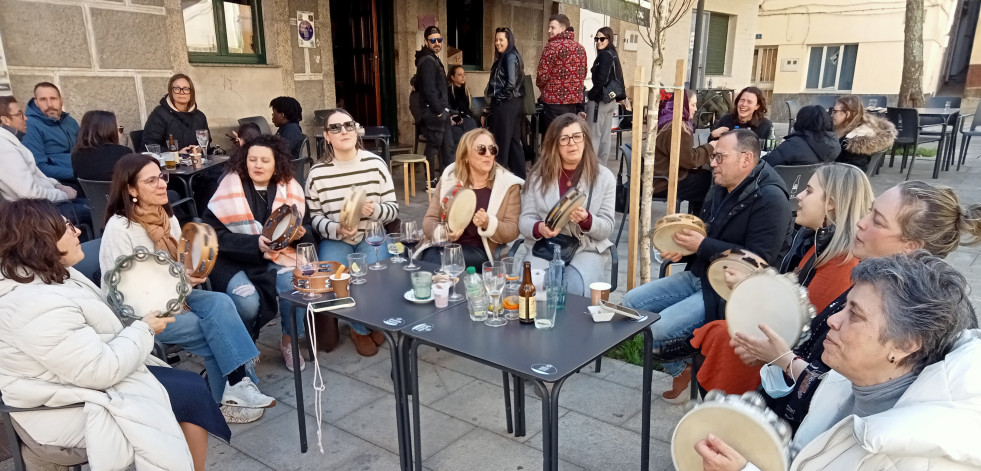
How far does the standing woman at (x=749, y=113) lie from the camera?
5.38m

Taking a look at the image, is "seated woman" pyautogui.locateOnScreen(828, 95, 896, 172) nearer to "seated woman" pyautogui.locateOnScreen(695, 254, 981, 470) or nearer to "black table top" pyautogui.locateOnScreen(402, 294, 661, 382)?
"black table top" pyautogui.locateOnScreen(402, 294, 661, 382)

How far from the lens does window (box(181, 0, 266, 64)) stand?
6.15 m

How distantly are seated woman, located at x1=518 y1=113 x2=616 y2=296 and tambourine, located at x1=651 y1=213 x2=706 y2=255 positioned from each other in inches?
16.1

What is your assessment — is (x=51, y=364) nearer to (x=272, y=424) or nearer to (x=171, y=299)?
(x=171, y=299)

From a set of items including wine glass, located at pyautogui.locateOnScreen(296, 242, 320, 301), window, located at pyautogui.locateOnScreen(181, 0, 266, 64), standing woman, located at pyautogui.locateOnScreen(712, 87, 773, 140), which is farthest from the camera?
window, located at pyautogui.locateOnScreen(181, 0, 266, 64)

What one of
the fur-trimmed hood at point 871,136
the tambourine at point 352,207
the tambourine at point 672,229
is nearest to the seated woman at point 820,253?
the tambourine at point 672,229

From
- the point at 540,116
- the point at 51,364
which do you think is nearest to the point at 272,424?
the point at 51,364

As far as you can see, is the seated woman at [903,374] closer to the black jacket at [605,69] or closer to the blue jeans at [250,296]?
the blue jeans at [250,296]

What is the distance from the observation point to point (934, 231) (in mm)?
1736

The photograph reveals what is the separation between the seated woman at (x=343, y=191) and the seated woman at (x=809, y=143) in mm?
2976

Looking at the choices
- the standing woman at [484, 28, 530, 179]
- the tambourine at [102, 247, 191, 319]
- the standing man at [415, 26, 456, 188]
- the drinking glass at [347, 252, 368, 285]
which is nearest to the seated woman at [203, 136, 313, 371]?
the drinking glass at [347, 252, 368, 285]

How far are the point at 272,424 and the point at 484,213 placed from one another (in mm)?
1471

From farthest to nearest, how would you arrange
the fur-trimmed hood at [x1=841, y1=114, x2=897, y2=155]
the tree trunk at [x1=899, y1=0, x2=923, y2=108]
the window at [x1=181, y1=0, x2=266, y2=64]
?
the tree trunk at [x1=899, y1=0, x2=923, y2=108] < the window at [x1=181, y1=0, x2=266, y2=64] < the fur-trimmed hood at [x1=841, y1=114, x2=897, y2=155]

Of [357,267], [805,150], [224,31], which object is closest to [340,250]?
[357,267]
